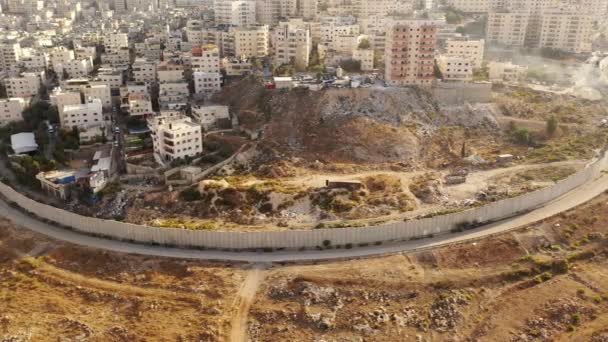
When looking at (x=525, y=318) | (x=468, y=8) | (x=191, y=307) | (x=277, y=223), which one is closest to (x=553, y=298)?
(x=525, y=318)

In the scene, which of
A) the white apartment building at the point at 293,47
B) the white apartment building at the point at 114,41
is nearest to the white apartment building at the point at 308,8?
the white apartment building at the point at 293,47

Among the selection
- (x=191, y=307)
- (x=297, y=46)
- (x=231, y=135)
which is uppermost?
(x=297, y=46)

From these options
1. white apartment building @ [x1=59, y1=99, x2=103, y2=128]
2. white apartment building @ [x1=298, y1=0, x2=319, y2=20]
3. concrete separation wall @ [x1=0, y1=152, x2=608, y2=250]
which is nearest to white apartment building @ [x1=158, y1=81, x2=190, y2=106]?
white apartment building @ [x1=59, y1=99, x2=103, y2=128]

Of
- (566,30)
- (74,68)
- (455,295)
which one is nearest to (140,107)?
(74,68)

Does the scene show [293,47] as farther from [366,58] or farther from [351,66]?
[366,58]

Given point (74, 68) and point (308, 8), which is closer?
point (74, 68)

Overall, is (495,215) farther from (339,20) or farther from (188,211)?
(339,20)

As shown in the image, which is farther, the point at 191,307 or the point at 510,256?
→ the point at 510,256
